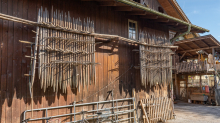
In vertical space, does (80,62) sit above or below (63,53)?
below

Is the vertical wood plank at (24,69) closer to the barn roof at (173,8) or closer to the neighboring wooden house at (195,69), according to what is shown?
the barn roof at (173,8)

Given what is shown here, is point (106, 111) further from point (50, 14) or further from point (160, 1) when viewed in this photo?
point (160, 1)

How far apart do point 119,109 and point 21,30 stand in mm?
4901

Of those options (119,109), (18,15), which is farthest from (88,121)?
(18,15)

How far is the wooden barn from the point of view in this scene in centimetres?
491

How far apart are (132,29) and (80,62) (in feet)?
12.2

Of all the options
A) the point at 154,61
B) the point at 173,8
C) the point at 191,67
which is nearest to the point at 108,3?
the point at 154,61

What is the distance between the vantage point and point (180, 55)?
61.4ft

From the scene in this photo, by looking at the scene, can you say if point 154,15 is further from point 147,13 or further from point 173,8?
point 173,8

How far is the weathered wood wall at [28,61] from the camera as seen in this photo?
4.79 m

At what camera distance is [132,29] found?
8.26 m

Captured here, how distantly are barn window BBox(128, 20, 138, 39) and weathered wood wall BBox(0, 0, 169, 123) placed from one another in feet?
0.92

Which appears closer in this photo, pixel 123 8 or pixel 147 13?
pixel 123 8

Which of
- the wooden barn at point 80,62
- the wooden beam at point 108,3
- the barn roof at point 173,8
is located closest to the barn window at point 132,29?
the wooden barn at point 80,62
